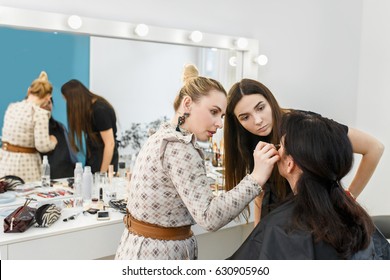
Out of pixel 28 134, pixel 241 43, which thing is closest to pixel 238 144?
pixel 241 43

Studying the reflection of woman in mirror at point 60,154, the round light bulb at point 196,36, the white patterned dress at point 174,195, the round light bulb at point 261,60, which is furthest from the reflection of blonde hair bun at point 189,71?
the white patterned dress at point 174,195

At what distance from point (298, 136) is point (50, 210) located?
105cm

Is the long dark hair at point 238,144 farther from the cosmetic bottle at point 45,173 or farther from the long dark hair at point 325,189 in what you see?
the cosmetic bottle at point 45,173

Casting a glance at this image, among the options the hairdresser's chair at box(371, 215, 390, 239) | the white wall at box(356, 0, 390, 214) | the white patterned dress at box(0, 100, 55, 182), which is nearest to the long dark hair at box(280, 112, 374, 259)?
the hairdresser's chair at box(371, 215, 390, 239)

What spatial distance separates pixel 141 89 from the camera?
1.94m

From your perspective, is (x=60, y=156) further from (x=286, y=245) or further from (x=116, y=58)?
(x=286, y=245)

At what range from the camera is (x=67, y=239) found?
61.2 inches

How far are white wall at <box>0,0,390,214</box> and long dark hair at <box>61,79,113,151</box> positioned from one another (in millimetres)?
715

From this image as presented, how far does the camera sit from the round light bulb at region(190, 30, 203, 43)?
2.02m

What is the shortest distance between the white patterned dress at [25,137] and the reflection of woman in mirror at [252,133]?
0.81m

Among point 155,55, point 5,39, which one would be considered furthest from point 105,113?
point 5,39

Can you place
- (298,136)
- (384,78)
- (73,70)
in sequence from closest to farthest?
(298,136), (73,70), (384,78)

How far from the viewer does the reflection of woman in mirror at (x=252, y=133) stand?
1514 mm

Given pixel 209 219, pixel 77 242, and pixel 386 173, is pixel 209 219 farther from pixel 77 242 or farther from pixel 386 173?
pixel 386 173
